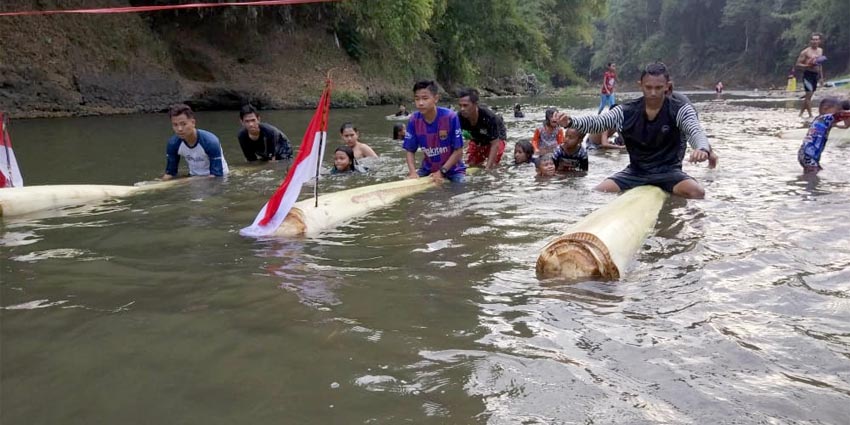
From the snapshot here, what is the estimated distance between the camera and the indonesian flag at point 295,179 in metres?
4.52

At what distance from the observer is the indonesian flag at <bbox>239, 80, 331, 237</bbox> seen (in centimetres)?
452

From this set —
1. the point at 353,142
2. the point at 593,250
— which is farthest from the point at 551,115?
the point at 353,142

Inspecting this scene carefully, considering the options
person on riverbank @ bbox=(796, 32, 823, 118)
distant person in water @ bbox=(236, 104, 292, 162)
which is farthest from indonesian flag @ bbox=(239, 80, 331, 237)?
person on riverbank @ bbox=(796, 32, 823, 118)

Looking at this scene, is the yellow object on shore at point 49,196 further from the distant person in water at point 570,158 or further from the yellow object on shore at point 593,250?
the distant person in water at point 570,158

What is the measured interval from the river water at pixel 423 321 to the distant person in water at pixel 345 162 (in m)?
2.80

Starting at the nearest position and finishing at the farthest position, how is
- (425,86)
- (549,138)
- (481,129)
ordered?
(425,86), (481,129), (549,138)

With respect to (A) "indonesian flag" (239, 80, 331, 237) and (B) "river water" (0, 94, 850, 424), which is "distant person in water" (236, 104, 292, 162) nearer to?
(B) "river water" (0, 94, 850, 424)

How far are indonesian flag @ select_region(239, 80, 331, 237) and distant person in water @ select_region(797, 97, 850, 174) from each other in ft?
17.4

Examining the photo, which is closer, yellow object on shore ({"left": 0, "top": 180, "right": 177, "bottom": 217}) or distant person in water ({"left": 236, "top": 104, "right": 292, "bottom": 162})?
yellow object on shore ({"left": 0, "top": 180, "right": 177, "bottom": 217})

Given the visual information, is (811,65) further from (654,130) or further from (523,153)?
(654,130)

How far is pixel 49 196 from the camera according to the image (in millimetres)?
5688

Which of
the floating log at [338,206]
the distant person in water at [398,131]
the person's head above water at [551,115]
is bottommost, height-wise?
Result: the floating log at [338,206]

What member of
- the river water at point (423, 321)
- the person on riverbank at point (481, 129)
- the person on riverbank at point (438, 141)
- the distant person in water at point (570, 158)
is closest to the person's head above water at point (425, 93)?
the person on riverbank at point (438, 141)

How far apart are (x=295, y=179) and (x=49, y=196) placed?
105 inches
